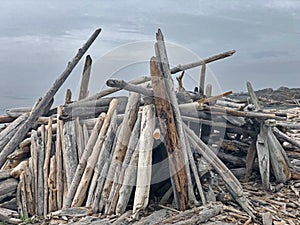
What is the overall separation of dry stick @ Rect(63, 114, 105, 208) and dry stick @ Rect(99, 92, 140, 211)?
0.64 m

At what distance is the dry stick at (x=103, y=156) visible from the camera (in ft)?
21.2

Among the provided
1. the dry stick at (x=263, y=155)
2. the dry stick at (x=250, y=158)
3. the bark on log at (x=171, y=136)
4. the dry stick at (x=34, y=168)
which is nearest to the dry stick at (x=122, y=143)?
the bark on log at (x=171, y=136)

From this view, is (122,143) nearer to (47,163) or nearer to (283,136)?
(47,163)

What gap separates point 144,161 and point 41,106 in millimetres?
3624

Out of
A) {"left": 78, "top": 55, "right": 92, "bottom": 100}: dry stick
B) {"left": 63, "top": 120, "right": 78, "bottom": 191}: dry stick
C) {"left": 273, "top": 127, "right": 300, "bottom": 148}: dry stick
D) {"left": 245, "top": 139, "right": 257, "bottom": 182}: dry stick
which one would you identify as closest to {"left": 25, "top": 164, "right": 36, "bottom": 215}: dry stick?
{"left": 63, "top": 120, "right": 78, "bottom": 191}: dry stick

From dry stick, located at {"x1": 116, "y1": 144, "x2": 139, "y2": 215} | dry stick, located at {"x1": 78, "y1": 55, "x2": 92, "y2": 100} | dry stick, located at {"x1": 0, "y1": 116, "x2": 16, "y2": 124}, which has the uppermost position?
dry stick, located at {"x1": 78, "y1": 55, "x2": 92, "y2": 100}

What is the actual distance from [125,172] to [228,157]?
2.97 meters

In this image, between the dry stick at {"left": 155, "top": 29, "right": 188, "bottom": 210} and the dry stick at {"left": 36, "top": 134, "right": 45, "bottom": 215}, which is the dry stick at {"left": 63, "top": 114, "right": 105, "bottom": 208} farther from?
Result: the dry stick at {"left": 155, "top": 29, "right": 188, "bottom": 210}

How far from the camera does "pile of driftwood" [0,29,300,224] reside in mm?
6203

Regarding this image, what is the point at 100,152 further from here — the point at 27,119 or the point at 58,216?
the point at 27,119

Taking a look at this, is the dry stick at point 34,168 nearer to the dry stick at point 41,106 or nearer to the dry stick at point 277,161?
the dry stick at point 41,106

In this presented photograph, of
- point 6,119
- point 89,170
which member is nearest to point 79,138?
point 89,170

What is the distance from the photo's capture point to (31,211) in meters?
7.14

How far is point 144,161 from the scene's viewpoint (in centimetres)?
615
